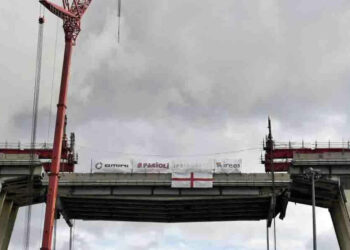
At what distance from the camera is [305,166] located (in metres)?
92.6

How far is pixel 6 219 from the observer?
94.4 m

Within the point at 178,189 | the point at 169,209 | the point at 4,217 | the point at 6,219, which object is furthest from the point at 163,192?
the point at 4,217

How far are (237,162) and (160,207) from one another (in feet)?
50.4

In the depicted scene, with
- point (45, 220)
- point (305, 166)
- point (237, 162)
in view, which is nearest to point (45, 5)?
point (45, 220)

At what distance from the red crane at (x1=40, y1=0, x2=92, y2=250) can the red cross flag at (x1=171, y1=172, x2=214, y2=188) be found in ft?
106

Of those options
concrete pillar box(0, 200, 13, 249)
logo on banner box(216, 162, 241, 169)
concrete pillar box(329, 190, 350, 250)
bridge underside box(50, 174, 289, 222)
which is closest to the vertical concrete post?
concrete pillar box(0, 200, 13, 249)

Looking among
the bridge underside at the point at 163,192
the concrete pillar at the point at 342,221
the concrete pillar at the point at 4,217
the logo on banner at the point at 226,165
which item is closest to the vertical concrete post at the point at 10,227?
the concrete pillar at the point at 4,217

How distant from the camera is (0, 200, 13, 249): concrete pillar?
92.7m

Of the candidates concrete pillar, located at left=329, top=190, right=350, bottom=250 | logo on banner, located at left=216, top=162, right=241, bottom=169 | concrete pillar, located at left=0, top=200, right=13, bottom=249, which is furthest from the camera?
concrete pillar, located at left=0, top=200, right=13, bottom=249

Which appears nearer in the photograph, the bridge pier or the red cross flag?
the red cross flag

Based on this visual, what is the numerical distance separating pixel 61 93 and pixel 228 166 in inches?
1496

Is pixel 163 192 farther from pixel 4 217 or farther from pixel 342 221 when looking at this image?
pixel 342 221

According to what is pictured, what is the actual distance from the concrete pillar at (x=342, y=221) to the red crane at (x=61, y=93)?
48.5m

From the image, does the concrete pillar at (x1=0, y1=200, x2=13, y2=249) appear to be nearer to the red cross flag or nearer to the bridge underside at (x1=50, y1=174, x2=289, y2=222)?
the bridge underside at (x1=50, y1=174, x2=289, y2=222)
